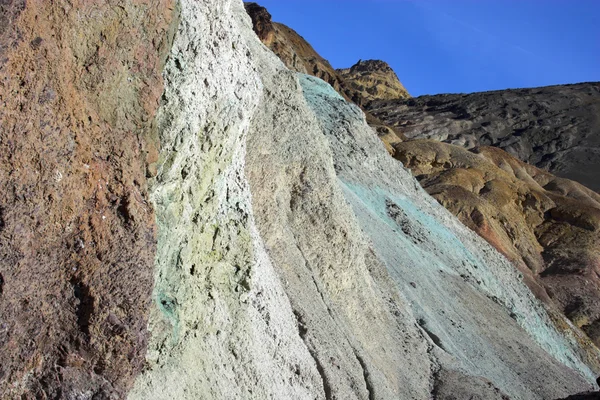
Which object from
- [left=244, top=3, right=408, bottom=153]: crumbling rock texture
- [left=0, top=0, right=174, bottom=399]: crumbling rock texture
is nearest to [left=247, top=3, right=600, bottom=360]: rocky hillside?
[left=244, top=3, right=408, bottom=153]: crumbling rock texture

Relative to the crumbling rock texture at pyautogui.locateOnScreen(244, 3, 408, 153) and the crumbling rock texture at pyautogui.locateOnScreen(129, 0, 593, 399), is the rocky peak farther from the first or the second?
the crumbling rock texture at pyautogui.locateOnScreen(129, 0, 593, 399)

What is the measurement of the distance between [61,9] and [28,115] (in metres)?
1.16

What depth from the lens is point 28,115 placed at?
6.64 meters

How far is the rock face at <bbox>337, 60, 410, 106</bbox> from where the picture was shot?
4961 inches

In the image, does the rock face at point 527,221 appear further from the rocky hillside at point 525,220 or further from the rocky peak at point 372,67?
the rocky peak at point 372,67

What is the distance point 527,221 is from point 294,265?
37.2 m

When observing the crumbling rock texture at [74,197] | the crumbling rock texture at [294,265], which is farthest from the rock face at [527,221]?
the crumbling rock texture at [74,197]

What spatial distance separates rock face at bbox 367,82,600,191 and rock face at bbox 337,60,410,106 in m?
8.92

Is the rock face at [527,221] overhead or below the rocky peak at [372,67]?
below

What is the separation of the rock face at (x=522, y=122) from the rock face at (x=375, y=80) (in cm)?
892

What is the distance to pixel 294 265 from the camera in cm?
1391

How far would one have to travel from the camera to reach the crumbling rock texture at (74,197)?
21.3ft

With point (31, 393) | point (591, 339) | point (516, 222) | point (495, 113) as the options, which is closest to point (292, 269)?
point (31, 393)

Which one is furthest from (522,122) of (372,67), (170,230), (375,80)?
(170,230)
